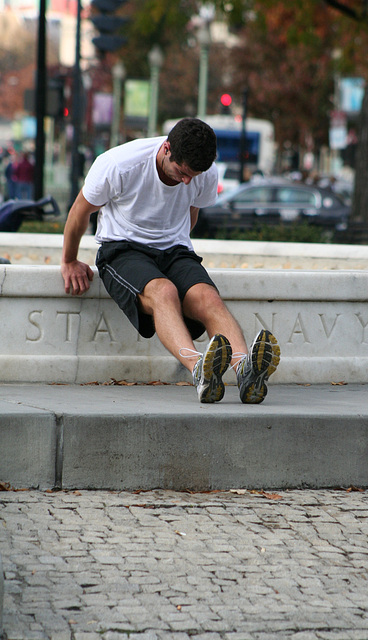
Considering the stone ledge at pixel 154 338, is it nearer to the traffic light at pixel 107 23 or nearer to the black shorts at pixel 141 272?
the black shorts at pixel 141 272

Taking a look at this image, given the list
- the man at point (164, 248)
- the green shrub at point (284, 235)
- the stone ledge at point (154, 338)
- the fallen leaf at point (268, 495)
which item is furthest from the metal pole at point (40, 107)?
the fallen leaf at point (268, 495)

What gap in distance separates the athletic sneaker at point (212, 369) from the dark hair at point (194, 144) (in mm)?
882

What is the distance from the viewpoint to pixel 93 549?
383 cm

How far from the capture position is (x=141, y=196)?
548 centimetres

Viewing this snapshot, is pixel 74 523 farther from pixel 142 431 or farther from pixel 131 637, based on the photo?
pixel 131 637

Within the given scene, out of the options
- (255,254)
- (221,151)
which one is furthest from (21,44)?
(255,254)

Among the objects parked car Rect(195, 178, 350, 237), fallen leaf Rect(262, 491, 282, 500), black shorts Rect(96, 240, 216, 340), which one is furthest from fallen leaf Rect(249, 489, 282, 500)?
parked car Rect(195, 178, 350, 237)

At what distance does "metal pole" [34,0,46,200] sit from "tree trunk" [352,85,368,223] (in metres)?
5.27

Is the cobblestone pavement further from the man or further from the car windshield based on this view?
the car windshield

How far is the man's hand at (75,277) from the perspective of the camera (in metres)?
5.48

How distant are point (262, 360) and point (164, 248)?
3.71 ft

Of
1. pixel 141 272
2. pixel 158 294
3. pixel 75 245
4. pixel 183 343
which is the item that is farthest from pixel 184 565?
pixel 75 245

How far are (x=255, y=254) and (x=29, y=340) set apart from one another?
3696mm

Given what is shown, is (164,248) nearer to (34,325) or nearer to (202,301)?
(202,301)
